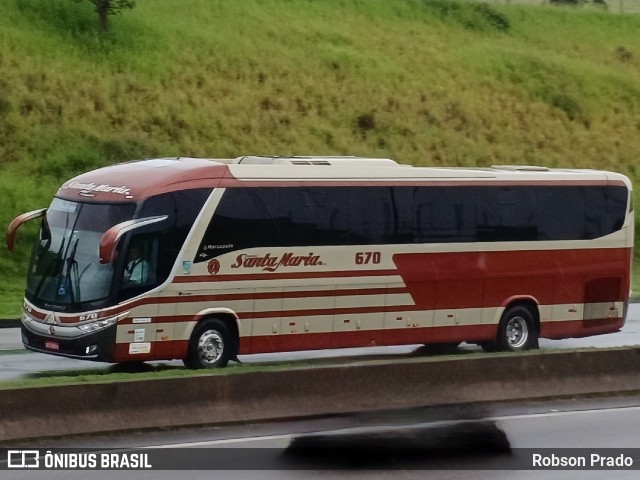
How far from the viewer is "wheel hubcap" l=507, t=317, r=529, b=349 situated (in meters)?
22.5

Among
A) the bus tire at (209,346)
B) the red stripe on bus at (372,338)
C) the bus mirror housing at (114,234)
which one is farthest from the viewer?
the bus tire at (209,346)

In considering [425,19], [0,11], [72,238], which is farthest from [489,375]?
[425,19]

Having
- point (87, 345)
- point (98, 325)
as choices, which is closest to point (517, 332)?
point (98, 325)

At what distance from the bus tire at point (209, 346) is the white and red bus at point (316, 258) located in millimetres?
25

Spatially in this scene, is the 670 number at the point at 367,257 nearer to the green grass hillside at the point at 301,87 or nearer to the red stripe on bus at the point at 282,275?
the red stripe on bus at the point at 282,275

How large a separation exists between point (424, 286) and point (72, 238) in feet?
18.9

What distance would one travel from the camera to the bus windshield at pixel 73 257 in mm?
18359

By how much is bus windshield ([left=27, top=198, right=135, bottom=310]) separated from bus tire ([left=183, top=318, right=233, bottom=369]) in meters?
1.57

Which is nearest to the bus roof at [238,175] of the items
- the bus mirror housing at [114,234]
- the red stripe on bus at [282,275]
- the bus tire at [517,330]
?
the bus mirror housing at [114,234]

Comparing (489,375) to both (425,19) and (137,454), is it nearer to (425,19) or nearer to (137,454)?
(137,454)

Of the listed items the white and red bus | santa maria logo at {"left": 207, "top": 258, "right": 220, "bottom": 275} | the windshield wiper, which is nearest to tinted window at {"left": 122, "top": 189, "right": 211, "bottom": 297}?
the white and red bus

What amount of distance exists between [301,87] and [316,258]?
30497 millimetres

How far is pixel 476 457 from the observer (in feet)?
42.0

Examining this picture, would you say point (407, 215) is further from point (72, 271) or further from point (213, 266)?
point (72, 271)
